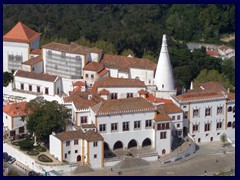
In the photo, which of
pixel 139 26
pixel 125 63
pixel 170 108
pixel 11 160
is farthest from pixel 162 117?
pixel 139 26

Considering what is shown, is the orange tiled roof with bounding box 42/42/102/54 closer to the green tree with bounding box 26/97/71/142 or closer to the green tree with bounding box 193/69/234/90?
the green tree with bounding box 26/97/71/142

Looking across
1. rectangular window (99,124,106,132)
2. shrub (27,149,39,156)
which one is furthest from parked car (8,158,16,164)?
rectangular window (99,124,106,132)

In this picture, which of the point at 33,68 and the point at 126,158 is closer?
the point at 126,158

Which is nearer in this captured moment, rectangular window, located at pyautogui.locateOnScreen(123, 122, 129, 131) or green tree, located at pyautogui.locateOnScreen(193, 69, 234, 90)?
rectangular window, located at pyautogui.locateOnScreen(123, 122, 129, 131)

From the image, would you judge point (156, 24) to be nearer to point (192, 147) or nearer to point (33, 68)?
point (33, 68)

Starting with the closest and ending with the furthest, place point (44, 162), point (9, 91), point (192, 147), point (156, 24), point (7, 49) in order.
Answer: point (44, 162), point (192, 147), point (9, 91), point (7, 49), point (156, 24)

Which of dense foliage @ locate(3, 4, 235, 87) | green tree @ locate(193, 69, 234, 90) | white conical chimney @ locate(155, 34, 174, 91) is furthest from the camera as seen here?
dense foliage @ locate(3, 4, 235, 87)

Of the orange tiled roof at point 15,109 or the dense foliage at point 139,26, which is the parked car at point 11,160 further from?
the dense foliage at point 139,26

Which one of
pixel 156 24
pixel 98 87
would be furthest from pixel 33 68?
pixel 156 24
